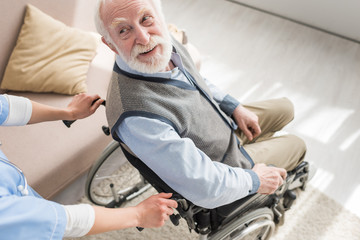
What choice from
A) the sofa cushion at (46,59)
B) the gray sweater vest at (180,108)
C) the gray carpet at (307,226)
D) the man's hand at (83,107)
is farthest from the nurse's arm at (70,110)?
the gray carpet at (307,226)

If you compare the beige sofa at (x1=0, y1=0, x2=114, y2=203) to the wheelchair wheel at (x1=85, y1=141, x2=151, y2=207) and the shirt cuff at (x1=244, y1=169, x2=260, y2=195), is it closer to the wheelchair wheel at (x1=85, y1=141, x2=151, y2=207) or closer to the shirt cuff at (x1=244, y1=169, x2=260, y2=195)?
the wheelchair wheel at (x1=85, y1=141, x2=151, y2=207)

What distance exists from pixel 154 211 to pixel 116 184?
1.02 meters

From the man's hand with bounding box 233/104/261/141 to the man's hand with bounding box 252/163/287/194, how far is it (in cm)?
24

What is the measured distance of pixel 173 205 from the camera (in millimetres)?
Answer: 1037

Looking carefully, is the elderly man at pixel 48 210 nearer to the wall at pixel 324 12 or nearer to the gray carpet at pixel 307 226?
the gray carpet at pixel 307 226

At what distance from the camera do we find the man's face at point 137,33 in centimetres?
108

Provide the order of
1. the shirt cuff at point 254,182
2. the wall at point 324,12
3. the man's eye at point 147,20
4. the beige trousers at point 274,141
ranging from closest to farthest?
the man's eye at point 147,20, the shirt cuff at point 254,182, the beige trousers at point 274,141, the wall at point 324,12

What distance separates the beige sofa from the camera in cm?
155

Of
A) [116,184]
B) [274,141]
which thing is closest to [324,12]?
[274,141]

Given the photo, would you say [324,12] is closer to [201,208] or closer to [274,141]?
[274,141]

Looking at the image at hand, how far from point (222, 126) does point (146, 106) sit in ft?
1.37

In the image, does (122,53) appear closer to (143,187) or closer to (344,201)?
(143,187)

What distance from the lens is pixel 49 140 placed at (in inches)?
64.2

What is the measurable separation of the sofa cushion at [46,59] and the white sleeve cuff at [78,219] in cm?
104
